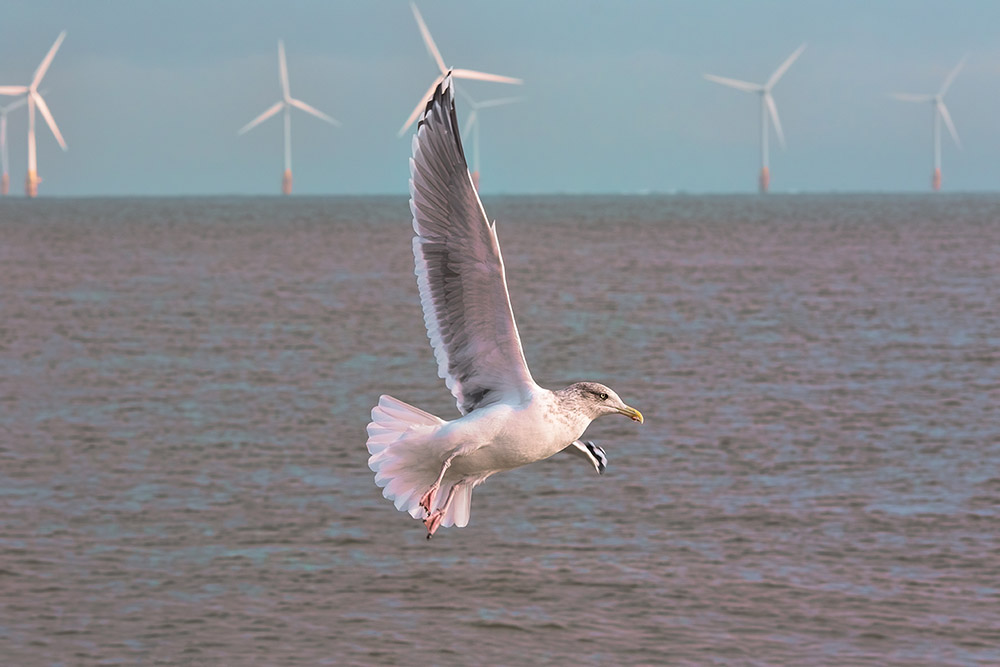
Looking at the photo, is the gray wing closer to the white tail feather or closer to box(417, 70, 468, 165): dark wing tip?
the white tail feather

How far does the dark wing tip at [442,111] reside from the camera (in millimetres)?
10344

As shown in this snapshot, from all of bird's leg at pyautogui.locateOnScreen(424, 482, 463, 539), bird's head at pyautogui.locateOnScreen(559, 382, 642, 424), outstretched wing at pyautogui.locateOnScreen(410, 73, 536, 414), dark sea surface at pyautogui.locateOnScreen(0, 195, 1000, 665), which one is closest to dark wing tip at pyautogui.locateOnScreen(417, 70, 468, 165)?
outstretched wing at pyautogui.locateOnScreen(410, 73, 536, 414)

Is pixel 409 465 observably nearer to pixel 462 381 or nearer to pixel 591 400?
pixel 462 381

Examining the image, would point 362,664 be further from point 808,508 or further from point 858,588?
point 808,508

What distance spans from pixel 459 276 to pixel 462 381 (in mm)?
824

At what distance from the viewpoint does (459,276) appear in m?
11.3

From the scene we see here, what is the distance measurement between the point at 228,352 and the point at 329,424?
738 inches

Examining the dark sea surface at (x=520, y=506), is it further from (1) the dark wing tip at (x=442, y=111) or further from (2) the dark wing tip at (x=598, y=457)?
(1) the dark wing tip at (x=442, y=111)

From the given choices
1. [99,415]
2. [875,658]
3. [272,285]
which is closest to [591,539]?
[875,658]

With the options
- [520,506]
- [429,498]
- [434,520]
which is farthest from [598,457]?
[520,506]

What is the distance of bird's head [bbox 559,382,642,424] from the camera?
1059 cm

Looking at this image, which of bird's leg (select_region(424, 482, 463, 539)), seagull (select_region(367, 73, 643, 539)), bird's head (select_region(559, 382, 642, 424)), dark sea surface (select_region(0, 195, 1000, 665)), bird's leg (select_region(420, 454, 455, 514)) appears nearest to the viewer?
bird's leg (select_region(424, 482, 463, 539))

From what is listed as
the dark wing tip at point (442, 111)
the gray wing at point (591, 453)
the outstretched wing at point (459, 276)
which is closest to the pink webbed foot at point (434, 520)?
the outstretched wing at point (459, 276)

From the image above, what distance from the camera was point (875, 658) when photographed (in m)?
22.7
